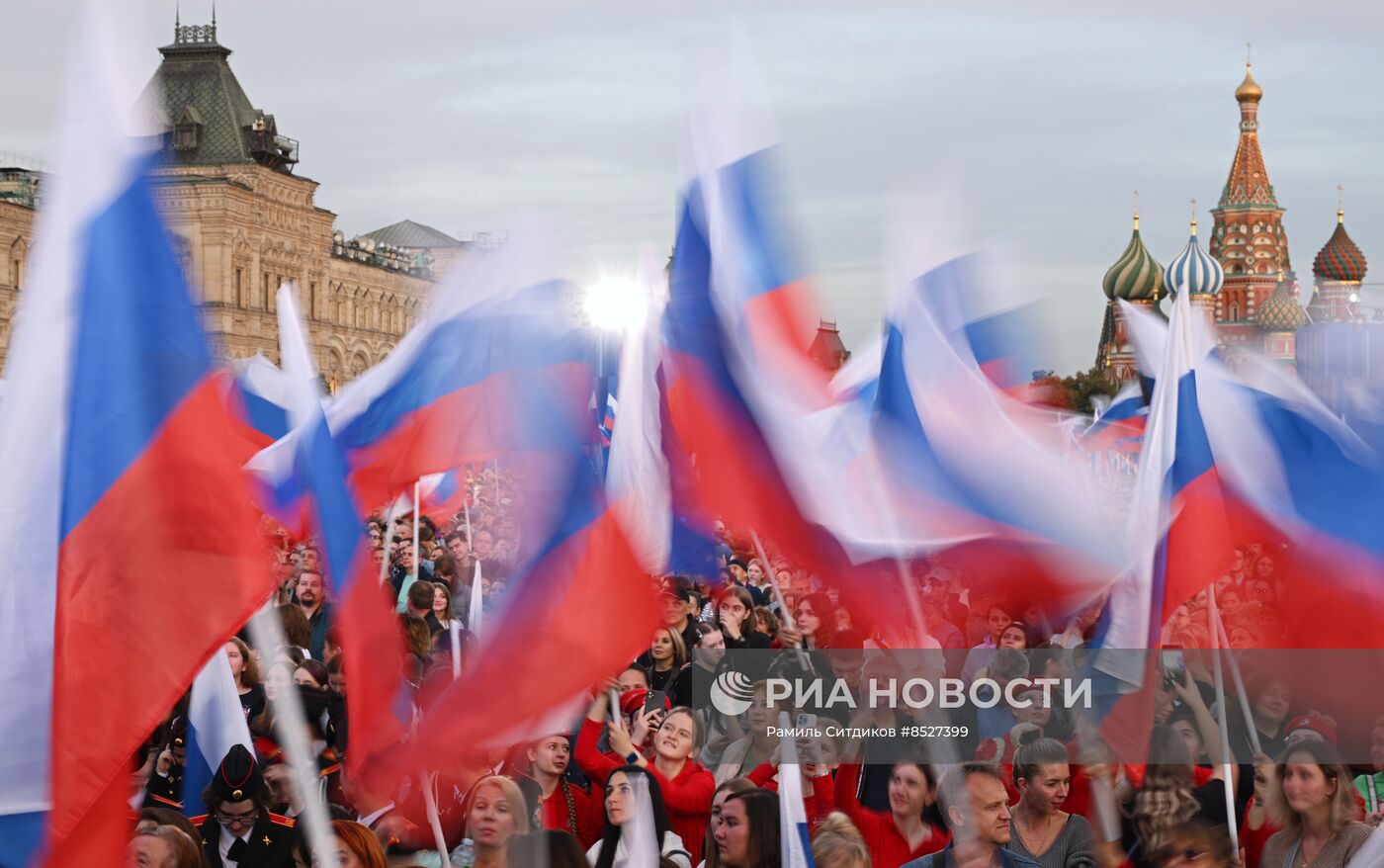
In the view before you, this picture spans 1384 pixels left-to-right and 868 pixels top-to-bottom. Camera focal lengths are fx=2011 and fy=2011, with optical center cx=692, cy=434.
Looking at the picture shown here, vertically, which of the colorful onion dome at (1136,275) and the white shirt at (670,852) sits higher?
the colorful onion dome at (1136,275)

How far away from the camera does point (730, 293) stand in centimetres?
885

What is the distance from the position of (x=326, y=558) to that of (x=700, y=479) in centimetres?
265

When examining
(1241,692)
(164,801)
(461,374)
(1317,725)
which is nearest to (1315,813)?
(1317,725)

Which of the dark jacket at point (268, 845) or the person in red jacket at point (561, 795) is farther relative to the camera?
the person in red jacket at point (561, 795)

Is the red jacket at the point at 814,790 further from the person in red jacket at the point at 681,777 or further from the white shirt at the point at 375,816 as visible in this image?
the white shirt at the point at 375,816

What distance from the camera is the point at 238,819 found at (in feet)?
19.2

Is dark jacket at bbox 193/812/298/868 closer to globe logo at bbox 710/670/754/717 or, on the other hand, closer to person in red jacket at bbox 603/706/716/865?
person in red jacket at bbox 603/706/716/865

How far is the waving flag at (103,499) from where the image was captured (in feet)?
14.7

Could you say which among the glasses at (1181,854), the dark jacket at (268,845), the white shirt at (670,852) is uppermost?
the dark jacket at (268,845)

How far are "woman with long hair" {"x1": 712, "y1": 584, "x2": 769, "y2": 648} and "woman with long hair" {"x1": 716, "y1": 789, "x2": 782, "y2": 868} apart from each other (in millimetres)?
4063

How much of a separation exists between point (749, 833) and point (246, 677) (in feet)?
9.44

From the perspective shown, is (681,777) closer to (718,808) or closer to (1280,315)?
(718,808)

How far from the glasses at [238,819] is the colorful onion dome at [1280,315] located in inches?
4065

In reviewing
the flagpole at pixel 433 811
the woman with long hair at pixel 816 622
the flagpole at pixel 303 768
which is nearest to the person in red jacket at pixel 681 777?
the flagpole at pixel 433 811
